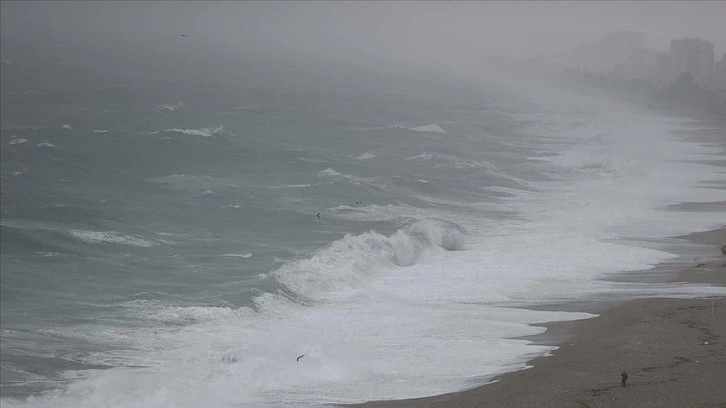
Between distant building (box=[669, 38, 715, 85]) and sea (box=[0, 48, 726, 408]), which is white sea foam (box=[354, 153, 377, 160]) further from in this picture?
distant building (box=[669, 38, 715, 85])

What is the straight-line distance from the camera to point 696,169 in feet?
194

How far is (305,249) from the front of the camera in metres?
37.9

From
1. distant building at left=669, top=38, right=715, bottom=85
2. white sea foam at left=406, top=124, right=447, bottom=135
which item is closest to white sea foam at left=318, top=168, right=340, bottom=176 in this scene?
white sea foam at left=406, top=124, right=447, bottom=135

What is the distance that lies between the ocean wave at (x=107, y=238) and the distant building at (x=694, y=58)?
69004 millimetres

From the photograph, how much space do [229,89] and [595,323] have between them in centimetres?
10453

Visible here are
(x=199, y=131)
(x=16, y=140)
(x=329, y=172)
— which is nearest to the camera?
(x=329, y=172)

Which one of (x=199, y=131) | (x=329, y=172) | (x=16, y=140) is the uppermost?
(x=199, y=131)

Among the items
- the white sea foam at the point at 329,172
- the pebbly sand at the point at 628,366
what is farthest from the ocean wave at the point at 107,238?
the white sea foam at the point at 329,172

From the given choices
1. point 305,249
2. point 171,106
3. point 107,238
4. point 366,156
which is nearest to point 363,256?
point 305,249

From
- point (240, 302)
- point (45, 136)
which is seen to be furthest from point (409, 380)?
point (45, 136)

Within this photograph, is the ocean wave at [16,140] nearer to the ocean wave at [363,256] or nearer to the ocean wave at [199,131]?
the ocean wave at [199,131]

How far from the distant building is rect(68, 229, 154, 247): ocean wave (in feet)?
226

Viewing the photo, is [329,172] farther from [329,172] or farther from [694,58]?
[694,58]

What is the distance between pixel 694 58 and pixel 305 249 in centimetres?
8668
